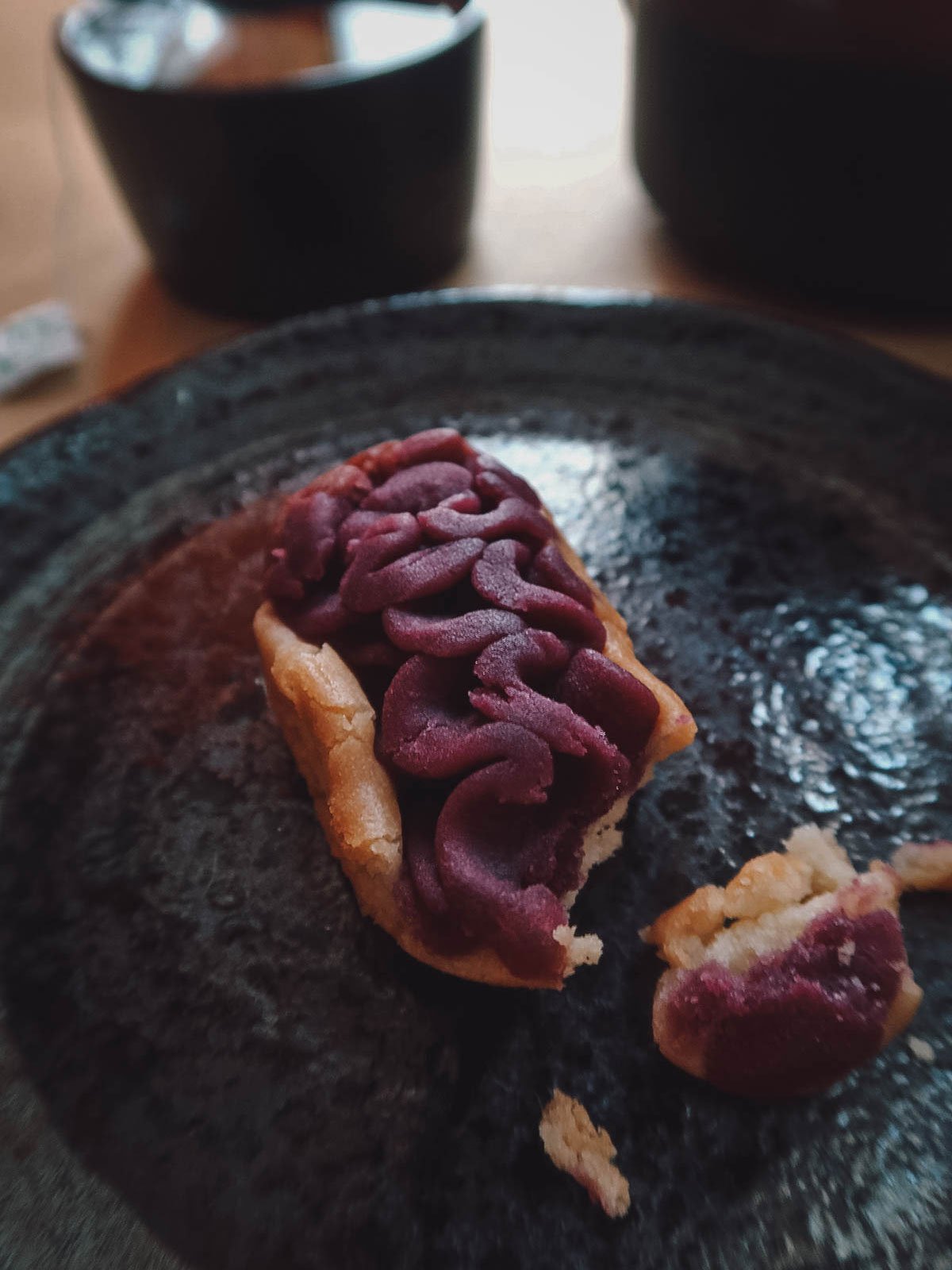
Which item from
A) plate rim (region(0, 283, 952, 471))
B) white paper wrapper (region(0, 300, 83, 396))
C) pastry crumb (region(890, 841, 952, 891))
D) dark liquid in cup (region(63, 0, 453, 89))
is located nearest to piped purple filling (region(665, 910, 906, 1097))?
pastry crumb (region(890, 841, 952, 891))

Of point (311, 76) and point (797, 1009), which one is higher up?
point (311, 76)

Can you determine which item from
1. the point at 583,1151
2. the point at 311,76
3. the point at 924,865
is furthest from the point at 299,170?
the point at 583,1151

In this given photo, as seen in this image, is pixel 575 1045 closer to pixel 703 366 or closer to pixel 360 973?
pixel 360 973

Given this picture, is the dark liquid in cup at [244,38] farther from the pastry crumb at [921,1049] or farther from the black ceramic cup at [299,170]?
the pastry crumb at [921,1049]

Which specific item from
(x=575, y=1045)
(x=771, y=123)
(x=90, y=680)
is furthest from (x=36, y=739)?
(x=771, y=123)

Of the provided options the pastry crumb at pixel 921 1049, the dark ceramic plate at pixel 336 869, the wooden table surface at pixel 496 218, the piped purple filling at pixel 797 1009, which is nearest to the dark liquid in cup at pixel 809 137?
the wooden table surface at pixel 496 218

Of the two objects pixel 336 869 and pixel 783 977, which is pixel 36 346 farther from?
pixel 783 977
